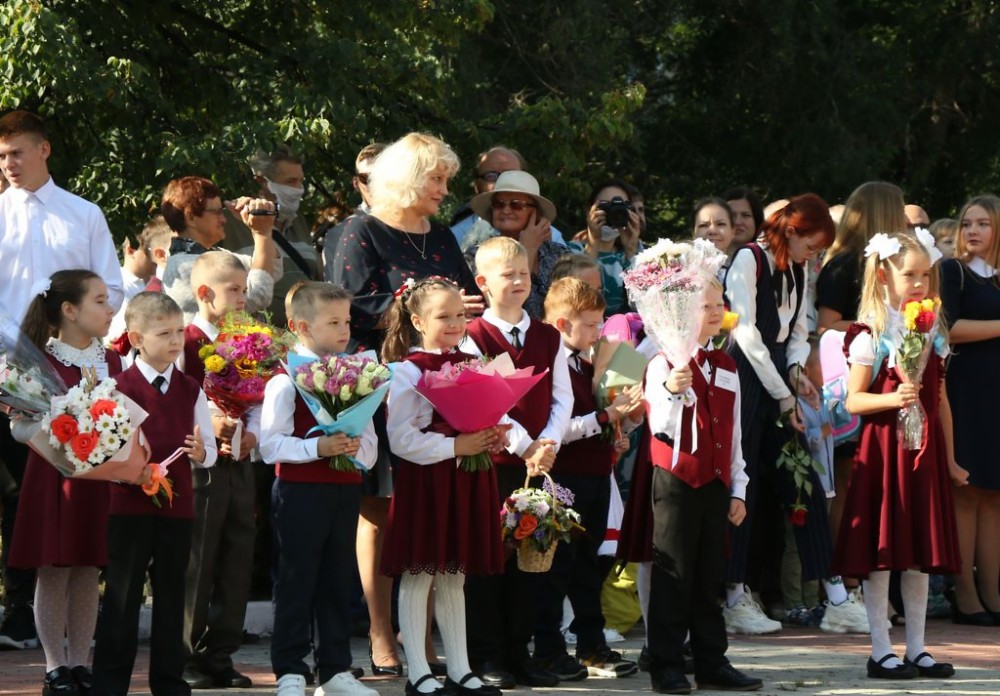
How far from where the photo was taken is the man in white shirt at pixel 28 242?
7.72 meters

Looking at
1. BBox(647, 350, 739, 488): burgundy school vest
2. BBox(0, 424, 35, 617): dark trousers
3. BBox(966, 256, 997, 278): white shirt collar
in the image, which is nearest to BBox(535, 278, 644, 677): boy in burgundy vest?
BBox(647, 350, 739, 488): burgundy school vest

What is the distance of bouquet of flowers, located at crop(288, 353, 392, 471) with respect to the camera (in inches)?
242

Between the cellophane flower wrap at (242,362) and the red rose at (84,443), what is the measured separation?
0.83 metres

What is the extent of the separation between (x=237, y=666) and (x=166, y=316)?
193 centimetres

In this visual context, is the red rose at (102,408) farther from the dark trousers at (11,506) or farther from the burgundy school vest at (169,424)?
the dark trousers at (11,506)

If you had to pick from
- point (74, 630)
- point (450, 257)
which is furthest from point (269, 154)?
point (74, 630)

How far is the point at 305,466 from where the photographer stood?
6.34m

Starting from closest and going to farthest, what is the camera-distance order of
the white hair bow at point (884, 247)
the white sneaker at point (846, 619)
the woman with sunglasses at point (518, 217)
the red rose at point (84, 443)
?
the red rose at point (84, 443) < the white hair bow at point (884, 247) < the woman with sunglasses at point (518, 217) < the white sneaker at point (846, 619)

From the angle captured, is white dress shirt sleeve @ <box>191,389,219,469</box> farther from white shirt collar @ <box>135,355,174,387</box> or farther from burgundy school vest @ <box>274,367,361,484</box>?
burgundy school vest @ <box>274,367,361,484</box>

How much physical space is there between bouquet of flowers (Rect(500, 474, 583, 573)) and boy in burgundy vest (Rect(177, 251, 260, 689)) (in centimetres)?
116

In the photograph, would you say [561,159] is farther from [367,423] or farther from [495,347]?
[367,423]

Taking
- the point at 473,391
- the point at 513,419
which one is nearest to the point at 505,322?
the point at 513,419

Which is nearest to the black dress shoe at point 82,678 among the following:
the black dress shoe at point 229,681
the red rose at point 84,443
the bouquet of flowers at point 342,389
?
the black dress shoe at point 229,681

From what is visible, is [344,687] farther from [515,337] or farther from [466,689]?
[515,337]
